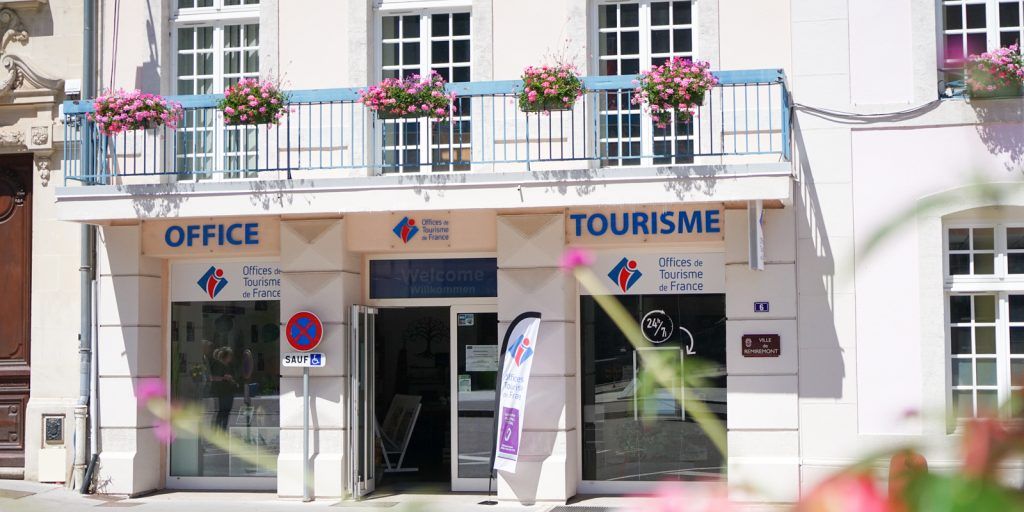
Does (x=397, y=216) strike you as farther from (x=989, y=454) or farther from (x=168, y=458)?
(x=989, y=454)

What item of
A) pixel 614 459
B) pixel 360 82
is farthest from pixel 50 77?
pixel 614 459

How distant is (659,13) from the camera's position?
12898 mm

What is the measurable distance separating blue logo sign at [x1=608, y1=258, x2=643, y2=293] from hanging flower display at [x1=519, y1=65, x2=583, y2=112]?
76.1 inches

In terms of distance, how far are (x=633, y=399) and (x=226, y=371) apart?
472cm

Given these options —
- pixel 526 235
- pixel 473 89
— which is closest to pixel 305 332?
pixel 526 235

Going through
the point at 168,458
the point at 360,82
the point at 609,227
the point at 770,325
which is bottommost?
the point at 168,458

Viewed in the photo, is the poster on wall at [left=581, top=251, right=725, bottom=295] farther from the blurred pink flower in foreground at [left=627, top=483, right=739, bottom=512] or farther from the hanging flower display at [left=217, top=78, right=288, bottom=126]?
the blurred pink flower in foreground at [left=627, top=483, right=739, bottom=512]

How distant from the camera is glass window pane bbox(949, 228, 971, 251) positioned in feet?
39.7

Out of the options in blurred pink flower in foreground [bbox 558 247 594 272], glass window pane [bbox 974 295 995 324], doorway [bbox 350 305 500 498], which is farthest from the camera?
doorway [bbox 350 305 500 498]

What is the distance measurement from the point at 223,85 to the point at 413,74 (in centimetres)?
225

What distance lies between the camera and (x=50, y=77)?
14227 millimetres

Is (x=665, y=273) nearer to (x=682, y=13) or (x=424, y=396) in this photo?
(x=682, y=13)

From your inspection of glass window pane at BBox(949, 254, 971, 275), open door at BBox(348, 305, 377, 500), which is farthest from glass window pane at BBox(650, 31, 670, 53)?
open door at BBox(348, 305, 377, 500)

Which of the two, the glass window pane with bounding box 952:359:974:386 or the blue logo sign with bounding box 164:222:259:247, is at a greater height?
the blue logo sign with bounding box 164:222:259:247
